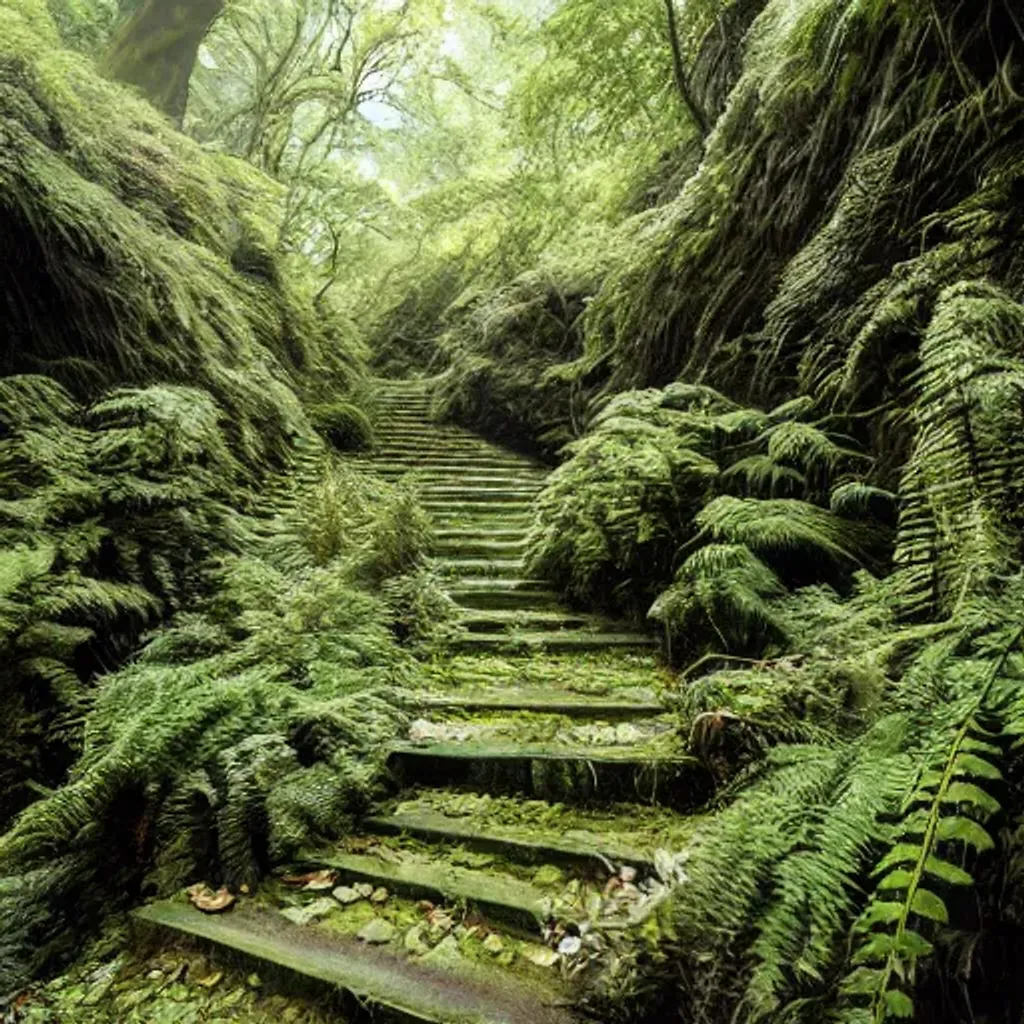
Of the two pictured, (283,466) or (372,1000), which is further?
(283,466)

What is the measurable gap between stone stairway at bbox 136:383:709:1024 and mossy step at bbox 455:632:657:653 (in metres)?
0.01

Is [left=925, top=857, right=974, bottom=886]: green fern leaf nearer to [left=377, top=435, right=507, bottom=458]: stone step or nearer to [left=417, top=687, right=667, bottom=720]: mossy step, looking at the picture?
[left=417, top=687, right=667, bottom=720]: mossy step

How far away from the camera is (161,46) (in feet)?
32.0

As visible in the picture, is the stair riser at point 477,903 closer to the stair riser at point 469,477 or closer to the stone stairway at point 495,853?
the stone stairway at point 495,853

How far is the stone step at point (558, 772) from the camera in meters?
2.45

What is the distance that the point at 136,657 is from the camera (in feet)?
11.1

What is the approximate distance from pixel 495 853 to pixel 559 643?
5.44 feet

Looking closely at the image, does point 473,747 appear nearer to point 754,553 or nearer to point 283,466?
point 754,553

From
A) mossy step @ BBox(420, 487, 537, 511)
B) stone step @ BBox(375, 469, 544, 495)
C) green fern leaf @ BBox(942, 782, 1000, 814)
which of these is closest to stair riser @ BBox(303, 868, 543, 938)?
green fern leaf @ BBox(942, 782, 1000, 814)

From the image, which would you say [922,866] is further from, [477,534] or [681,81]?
[681,81]

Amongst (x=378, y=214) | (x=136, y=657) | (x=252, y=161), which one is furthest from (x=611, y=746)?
(x=252, y=161)

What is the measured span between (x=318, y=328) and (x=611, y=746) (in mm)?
8611

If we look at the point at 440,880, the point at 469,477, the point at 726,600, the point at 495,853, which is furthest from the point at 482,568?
the point at 440,880

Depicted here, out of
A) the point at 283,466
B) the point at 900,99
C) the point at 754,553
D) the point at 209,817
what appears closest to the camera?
the point at 209,817
